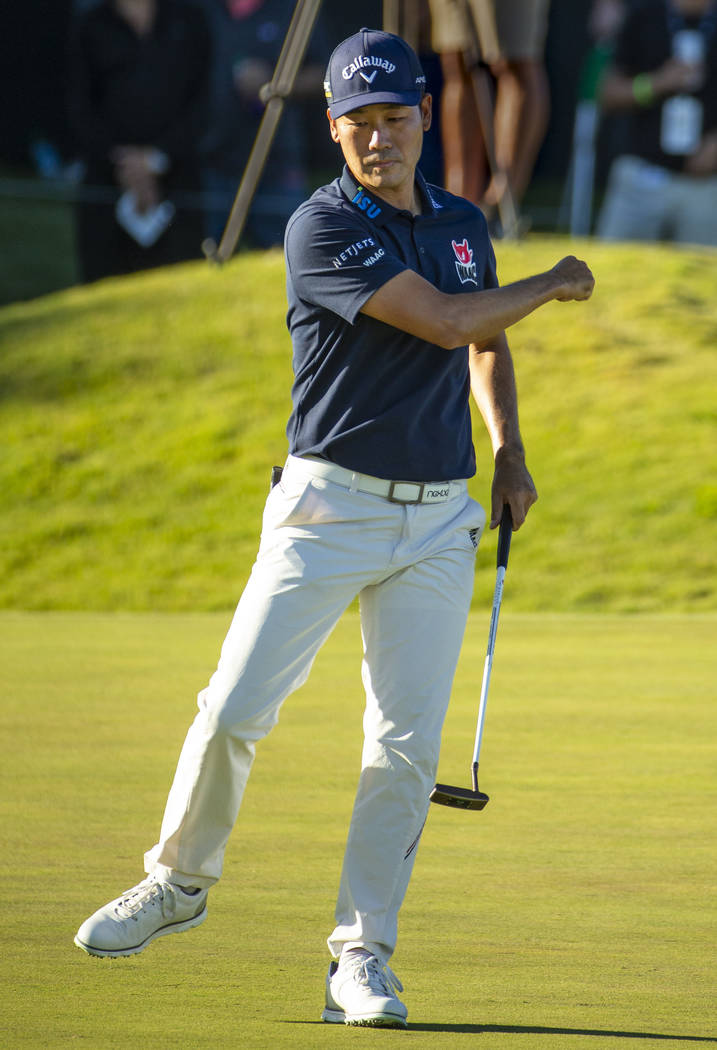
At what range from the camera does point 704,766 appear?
202 inches

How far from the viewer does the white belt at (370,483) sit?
319 cm

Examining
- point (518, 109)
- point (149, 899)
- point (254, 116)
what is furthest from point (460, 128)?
point (149, 899)

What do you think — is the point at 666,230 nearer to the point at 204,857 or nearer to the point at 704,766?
the point at 704,766

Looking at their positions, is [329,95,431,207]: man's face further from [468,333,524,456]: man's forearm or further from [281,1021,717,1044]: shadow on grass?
[281,1021,717,1044]: shadow on grass

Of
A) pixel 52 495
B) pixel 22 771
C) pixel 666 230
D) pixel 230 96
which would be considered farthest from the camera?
pixel 666 230

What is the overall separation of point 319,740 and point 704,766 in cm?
130

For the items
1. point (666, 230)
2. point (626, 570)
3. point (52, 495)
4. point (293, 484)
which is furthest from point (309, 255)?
point (666, 230)

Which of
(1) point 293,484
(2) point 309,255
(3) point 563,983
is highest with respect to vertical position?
(2) point 309,255

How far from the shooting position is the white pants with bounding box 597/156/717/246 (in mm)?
14312

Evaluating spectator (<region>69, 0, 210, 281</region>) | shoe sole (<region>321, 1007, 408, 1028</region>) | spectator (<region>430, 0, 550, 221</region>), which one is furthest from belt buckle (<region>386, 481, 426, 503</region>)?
spectator (<region>69, 0, 210, 281</region>)

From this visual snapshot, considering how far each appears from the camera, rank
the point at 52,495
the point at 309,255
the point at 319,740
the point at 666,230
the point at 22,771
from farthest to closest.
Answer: the point at 666,230 < the point at 52,495 < the point at 319,740 < the point at 22,771 < the point at 309,255


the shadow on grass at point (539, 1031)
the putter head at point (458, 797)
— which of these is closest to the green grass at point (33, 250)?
the putter head at point (458, 797)

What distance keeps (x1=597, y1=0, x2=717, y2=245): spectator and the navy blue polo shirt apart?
37.2ft

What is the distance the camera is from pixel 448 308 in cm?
312
